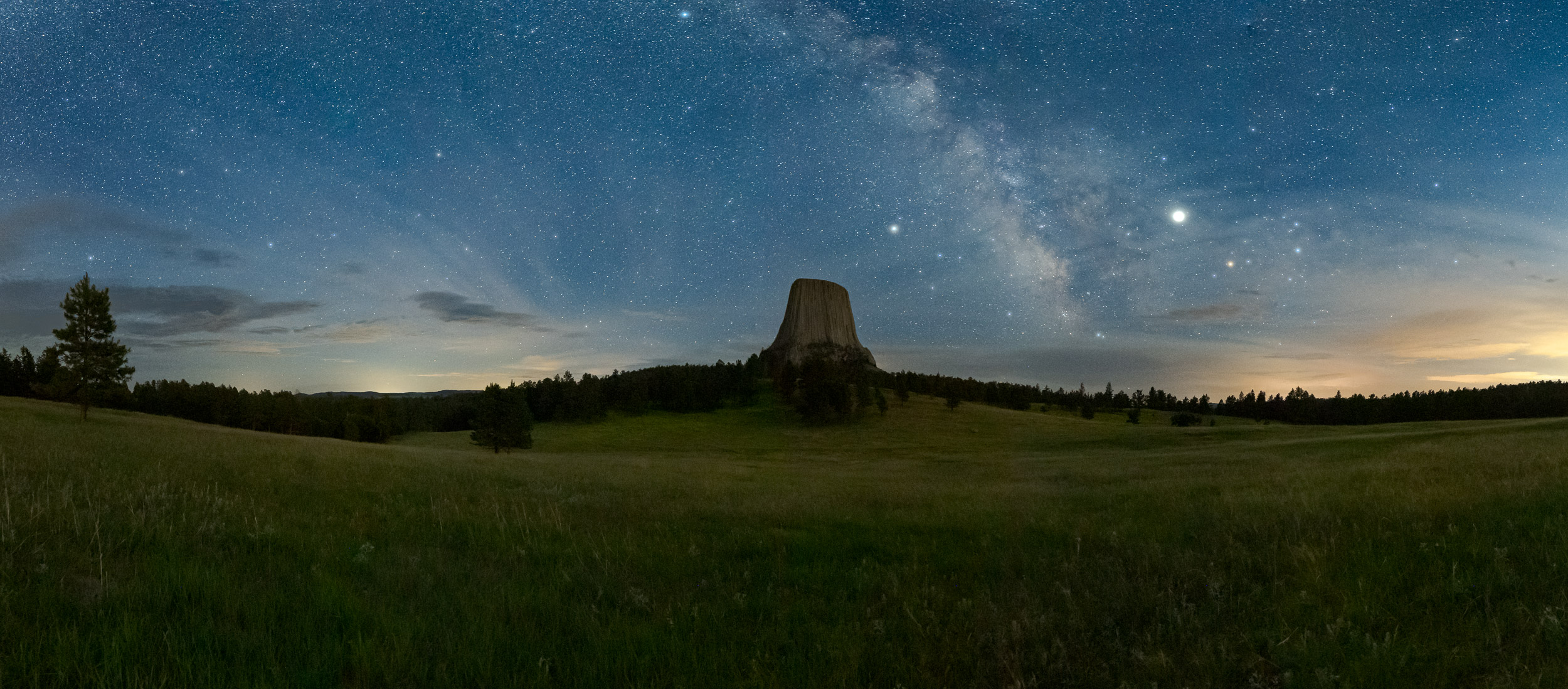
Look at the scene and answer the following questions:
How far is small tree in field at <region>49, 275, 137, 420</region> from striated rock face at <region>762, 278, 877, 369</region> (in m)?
102

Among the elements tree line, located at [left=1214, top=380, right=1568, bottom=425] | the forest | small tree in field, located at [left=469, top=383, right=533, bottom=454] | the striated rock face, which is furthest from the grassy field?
the striated rock face

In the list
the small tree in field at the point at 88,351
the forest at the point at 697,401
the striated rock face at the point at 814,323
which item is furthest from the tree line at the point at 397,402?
the small tree in field at the point at 88,351

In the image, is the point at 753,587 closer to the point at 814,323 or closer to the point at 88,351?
the point at 88,351

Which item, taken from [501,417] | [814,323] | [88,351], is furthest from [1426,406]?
[88,351]

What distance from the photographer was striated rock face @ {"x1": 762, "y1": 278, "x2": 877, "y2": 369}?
461ft

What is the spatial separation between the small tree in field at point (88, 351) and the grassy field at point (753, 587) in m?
49.6

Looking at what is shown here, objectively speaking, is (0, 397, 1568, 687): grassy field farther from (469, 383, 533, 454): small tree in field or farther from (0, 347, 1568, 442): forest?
(0, 347, 1568, 442): forest

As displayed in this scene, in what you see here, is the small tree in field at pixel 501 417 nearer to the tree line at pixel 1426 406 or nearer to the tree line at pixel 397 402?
the tree line at pixel 397 402

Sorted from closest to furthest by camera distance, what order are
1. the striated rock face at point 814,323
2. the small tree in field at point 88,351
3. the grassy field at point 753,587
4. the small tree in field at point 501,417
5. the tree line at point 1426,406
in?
the grassy field at point 753,587 → the small tree in field at point 88,351 → the small tree in field at point 501,417 → the tree line at point 1426,406 → the striated rock face at point 814,323

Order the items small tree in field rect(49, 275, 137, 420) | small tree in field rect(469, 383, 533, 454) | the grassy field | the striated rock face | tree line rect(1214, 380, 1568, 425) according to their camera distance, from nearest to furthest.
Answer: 1. the grassy field
2. small tree in field rect(49, 275, 137, 420)
3. small tree in field rect(469, 383, 533, 454)
4. tree line rect(1214, 380, 1568, 425)
5. the striated rock face

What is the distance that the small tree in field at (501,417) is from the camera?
56344 mm

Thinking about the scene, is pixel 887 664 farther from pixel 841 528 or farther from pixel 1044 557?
pixel 841 528

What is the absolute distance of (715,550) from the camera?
7301mm

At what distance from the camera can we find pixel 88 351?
44656 mm
